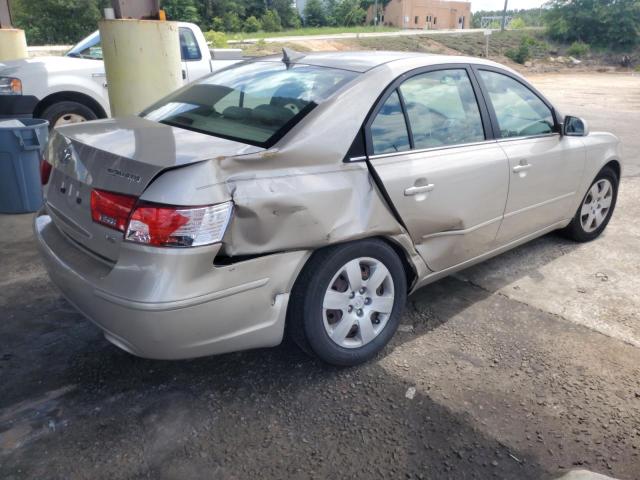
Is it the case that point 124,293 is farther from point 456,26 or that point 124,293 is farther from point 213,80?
point 456,26

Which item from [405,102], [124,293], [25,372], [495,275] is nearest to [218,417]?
[124,293]

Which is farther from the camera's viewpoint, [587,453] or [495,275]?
[495,275]

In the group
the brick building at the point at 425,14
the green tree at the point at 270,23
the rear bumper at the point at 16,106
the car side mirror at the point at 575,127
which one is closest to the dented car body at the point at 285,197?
the car side mirror at the point at 575,127

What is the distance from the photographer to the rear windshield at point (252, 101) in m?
2.73

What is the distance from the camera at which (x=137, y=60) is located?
5.35 metres

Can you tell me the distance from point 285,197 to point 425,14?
74593mm

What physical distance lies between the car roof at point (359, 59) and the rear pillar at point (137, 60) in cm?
234

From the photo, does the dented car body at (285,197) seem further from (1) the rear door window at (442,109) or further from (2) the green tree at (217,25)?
(2) the green tree at (217,25)

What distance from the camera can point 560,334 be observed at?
3355 mm

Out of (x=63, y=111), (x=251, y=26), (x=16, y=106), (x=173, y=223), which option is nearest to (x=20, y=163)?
(x=16, y=106)

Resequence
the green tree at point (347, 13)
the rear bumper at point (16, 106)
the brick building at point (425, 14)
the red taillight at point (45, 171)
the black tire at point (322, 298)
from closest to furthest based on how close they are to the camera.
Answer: the black tire at point (322, 298) → the red taillight at point (45, 171) → the rear bumper at point (16, 106) → the green tree at point (347, 13) → the brick building at point (425, 14)

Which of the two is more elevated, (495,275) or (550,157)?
(550,157)

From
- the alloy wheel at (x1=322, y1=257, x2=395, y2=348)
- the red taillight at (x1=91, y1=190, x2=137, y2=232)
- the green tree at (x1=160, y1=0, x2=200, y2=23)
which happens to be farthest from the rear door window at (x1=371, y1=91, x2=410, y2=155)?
the green tree at (x1=160, y1=0, x2=200, y2=23)

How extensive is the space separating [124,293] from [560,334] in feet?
8.52
